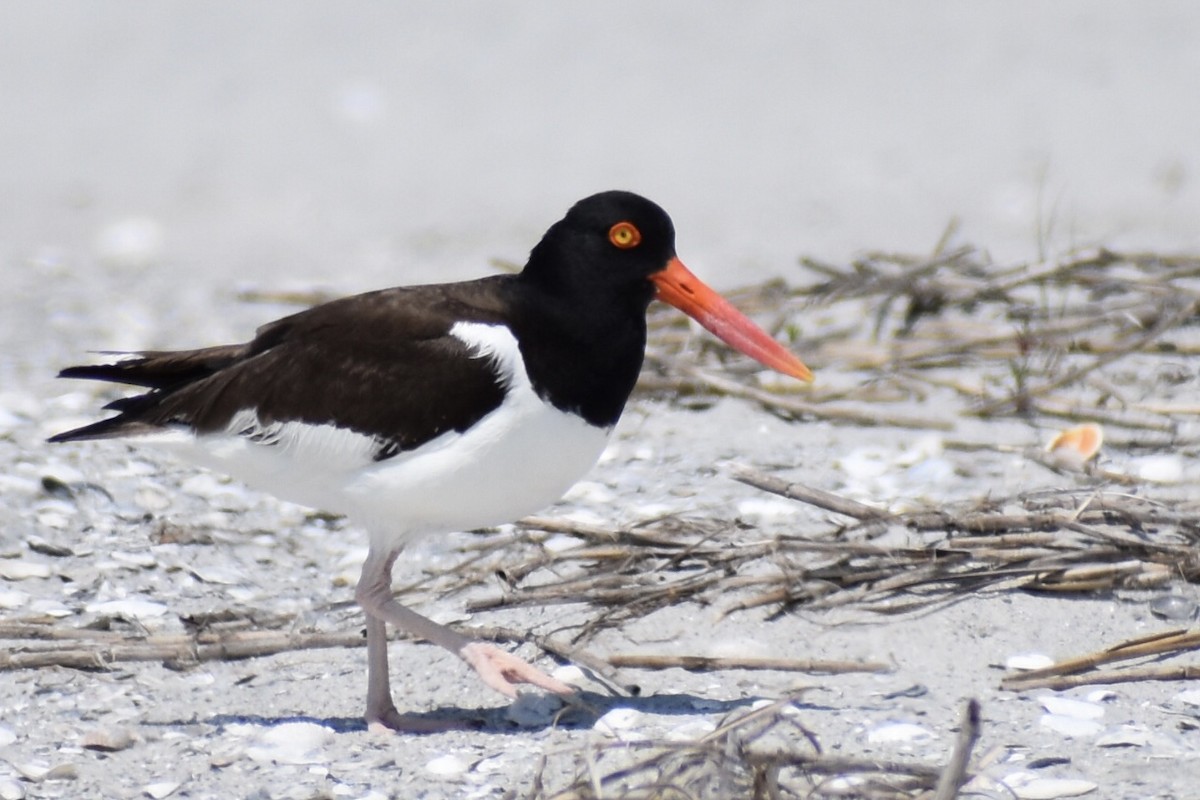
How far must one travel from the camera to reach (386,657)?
4172 mm

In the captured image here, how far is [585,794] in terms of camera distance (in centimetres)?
312

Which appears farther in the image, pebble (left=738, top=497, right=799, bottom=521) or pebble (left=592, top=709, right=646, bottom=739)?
pebble (left=738, top=497, right=799, bottom=521)

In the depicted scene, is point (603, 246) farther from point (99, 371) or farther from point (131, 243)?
point (131, 243)

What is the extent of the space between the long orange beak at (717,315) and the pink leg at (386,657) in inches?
39.6

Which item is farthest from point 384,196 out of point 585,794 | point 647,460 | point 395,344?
point 585,794

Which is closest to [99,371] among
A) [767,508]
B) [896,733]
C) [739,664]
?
[739,664]

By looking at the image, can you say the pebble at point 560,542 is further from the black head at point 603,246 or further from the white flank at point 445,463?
the black head at point 603,246

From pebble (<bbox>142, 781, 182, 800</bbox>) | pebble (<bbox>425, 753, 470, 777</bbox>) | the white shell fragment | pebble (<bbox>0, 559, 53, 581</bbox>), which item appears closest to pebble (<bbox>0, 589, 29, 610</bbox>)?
pebble (<bbox>0, 559, 53, 581</bbox>)

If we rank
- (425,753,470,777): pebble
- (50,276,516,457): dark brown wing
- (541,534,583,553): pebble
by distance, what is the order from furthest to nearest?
(541,534,583,553): pebble, (50,276,516,457): dark brown wing, (425,753,470,777): pebble

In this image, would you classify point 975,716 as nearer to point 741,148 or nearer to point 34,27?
point 741,148

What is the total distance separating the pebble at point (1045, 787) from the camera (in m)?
3.35

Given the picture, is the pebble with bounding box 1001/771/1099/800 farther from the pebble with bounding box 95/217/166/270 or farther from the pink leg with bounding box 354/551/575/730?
the pebble with bounding box 95/217/166/270

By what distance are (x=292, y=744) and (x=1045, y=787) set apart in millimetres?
1772

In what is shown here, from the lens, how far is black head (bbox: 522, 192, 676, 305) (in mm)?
4164
